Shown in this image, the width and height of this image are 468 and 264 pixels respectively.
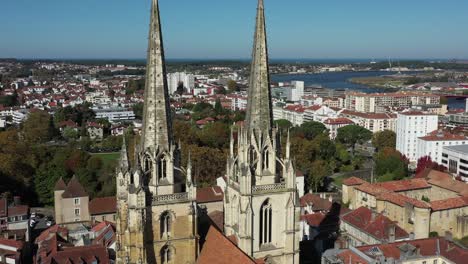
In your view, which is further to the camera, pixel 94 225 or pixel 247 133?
pixel 94 225

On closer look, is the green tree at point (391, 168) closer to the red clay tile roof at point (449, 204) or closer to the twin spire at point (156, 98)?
the red clay tile roof at point (449, 204)

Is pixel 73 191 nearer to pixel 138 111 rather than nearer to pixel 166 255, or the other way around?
pixel 166 255

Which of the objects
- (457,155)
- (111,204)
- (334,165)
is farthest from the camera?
(334,165)

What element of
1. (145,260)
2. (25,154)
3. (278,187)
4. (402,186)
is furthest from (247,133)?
(25,154)

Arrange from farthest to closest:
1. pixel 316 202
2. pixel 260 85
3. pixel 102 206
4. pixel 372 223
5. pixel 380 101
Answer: pixel 380 101, pixel 316 202, pixel 102 206, pixel 372 223, pixel 260 85

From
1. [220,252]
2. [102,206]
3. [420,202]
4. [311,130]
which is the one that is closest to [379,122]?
[311,130]

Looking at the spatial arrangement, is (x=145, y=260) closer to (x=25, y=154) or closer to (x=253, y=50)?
(x=253, y=50)
